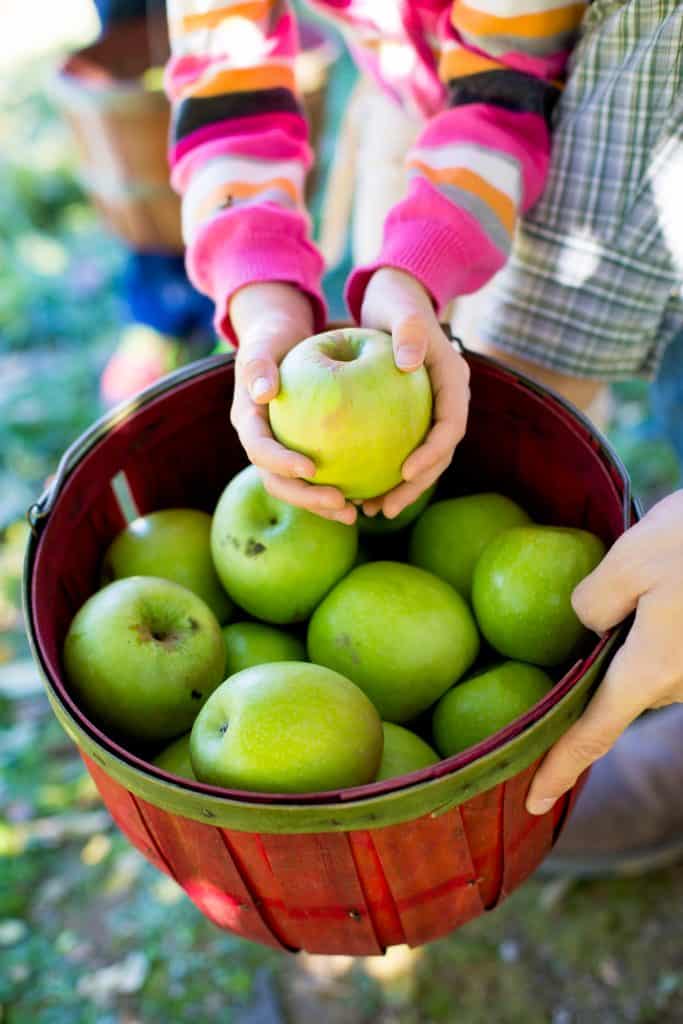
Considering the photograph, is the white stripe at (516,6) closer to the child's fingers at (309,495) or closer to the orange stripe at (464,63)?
the orange stripe at (464,63)

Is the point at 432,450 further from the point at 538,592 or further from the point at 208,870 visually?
the point at 208,870

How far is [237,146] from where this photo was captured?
1.22 m

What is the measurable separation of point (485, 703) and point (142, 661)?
1.17 feet

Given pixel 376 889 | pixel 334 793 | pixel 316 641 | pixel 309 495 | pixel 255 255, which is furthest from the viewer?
pixel 255 255

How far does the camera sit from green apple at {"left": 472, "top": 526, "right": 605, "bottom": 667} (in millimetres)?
996

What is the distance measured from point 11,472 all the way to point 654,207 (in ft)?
6.36

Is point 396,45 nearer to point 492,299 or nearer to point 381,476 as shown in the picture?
point 492,299

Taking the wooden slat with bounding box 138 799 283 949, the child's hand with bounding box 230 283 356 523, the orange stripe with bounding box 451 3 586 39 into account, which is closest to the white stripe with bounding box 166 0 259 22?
the orange stripe with bounding box 451 3 586 39

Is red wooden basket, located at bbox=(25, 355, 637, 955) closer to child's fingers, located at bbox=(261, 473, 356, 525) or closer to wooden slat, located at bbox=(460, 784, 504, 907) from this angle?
wooden slat, located at bbox=(460, 784, 504, 907)

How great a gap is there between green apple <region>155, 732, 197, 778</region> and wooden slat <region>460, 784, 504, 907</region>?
28 cm

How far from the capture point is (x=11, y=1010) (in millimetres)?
1530

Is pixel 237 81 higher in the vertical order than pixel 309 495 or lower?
higher

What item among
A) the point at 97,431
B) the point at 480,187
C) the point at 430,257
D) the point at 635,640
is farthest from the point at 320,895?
the point at 480,187

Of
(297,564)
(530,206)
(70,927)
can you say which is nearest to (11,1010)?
(70,927)
